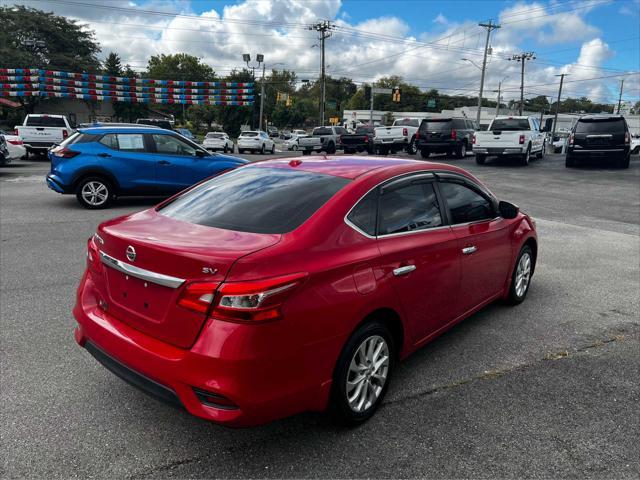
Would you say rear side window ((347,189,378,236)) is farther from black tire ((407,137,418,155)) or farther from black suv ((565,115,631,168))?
black tire ((407,137,418,155))

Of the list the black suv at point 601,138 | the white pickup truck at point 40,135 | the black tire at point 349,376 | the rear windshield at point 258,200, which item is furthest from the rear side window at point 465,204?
the white pickup truck at point 40,135

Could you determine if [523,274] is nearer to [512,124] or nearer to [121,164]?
[121,164]

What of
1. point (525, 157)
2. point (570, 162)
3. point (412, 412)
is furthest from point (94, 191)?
point (570, 162)

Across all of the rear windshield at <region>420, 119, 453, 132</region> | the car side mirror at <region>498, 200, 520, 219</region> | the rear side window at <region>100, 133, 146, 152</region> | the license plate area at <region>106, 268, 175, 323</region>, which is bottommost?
the license plate area at <region>106, 268, 175, 323</region>

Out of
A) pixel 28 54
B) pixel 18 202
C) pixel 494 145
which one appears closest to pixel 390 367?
pixel 18 202

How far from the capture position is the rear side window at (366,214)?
9.85 feet

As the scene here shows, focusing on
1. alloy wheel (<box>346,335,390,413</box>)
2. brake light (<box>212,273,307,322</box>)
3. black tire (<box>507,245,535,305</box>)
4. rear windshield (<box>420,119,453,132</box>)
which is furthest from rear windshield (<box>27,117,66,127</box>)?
brake light (<box>212,273,307,322</box>)

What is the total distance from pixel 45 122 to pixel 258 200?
2221 cm

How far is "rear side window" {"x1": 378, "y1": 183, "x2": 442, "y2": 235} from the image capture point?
3.22m

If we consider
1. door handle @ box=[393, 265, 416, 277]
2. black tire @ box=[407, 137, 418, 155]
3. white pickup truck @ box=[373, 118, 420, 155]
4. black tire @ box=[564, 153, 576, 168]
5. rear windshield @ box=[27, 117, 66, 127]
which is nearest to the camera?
door handle @ box=[393, 265, 416, 277]

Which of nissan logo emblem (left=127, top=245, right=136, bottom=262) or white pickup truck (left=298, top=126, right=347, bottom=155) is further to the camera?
white pickup truck (left=298, top=126, right=347, bottom=155)

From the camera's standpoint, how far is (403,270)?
3.13 meters

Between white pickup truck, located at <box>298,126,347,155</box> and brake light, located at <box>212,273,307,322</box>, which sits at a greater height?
white pickup truck, located at <box>298,126,347,155</box>

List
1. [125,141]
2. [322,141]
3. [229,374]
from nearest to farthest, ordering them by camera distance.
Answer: [229,374], [125,141], [322,141]
